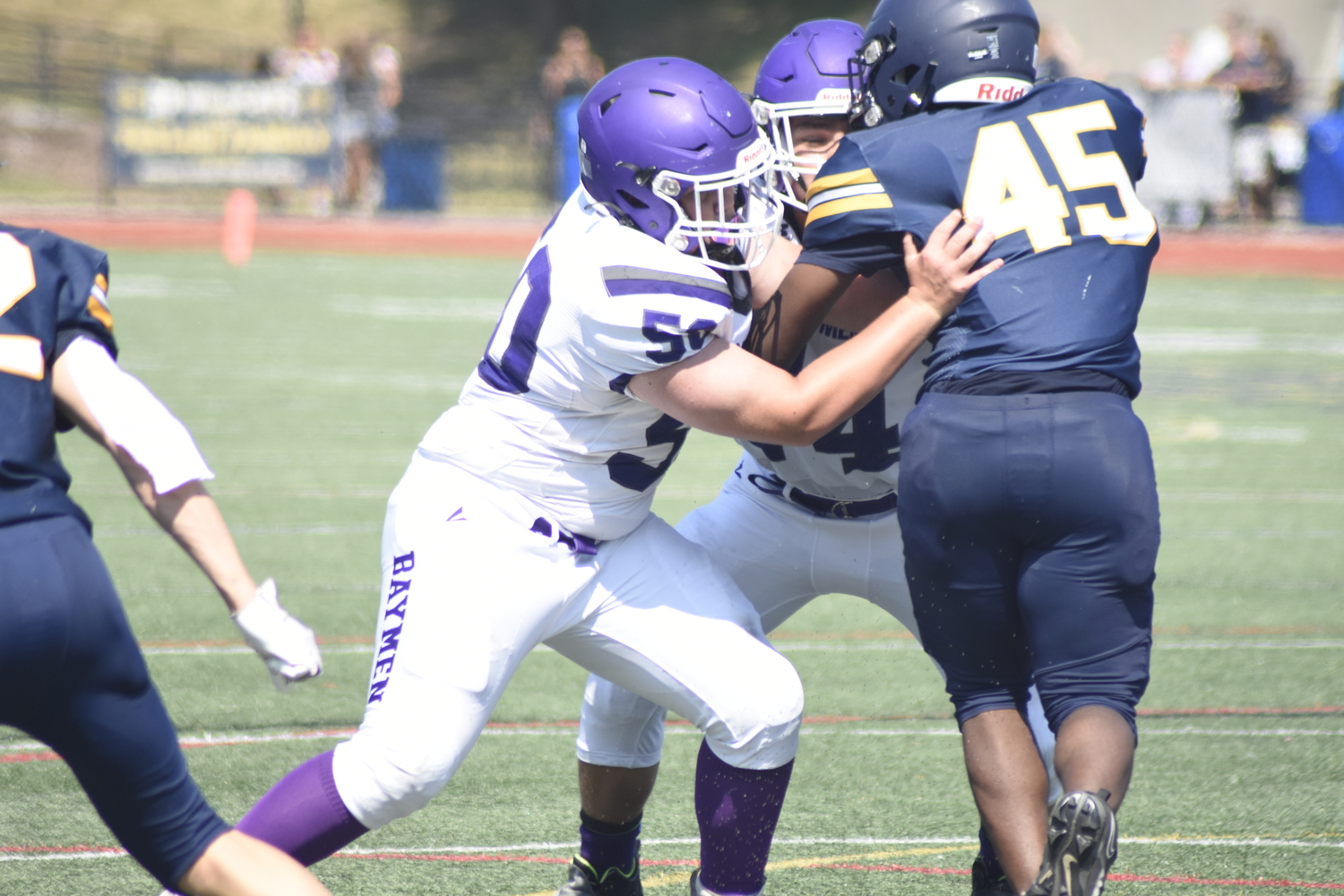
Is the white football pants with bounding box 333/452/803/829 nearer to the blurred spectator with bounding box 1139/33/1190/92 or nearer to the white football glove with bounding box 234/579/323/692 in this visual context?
the white football glove with bounding box 234/579/323/692

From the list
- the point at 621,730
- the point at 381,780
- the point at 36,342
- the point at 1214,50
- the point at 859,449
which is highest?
the point at 1214,50

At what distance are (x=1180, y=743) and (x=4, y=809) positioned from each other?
10.5 feet

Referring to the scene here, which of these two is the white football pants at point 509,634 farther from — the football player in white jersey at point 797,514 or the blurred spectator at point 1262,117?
the blurred spectator at point 1262,117

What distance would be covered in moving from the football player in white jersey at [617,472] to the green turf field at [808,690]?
0.71 meters

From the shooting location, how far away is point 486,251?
19.1 meters

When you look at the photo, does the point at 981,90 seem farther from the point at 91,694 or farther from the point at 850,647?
the point at 850,647

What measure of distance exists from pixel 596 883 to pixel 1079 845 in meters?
1.19

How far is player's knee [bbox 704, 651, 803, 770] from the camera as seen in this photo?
287cm

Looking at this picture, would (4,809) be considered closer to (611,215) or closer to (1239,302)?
(611,215)

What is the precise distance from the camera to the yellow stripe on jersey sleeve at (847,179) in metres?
2.75

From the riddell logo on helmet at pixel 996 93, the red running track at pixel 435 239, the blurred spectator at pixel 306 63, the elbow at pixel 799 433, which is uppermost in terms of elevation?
the riddell logo on helmet at pixel 996 93

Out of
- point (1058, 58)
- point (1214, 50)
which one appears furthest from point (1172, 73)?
point (1058, 58)

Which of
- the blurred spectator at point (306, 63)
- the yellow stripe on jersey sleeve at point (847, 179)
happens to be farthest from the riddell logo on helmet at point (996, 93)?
the blurred spectator at point (306, 63)

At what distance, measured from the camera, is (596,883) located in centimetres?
325
